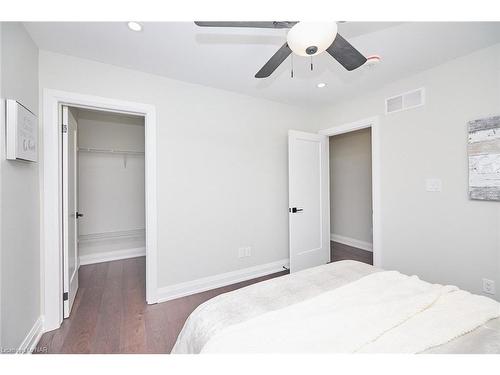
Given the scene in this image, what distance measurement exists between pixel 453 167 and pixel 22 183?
11.9 feet

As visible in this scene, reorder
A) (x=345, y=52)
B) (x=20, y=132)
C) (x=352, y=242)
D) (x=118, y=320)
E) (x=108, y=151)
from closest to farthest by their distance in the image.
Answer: (x=345, y=52)
(x=20, y=132)
(x=118, y=320)
(x=108, y=151)
(x=352, y=242)

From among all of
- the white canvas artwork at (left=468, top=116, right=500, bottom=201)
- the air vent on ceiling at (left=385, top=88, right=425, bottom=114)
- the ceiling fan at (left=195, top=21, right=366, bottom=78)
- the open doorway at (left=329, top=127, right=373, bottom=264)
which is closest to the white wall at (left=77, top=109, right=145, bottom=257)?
the ceiling fan at (left=195, top=21, right=366, bottom=78)

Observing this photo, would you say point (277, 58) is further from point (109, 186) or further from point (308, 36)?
point (109, 186)

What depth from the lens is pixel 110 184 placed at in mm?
→ 3652

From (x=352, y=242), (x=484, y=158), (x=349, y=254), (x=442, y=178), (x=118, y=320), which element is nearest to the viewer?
(x=484, y=158)

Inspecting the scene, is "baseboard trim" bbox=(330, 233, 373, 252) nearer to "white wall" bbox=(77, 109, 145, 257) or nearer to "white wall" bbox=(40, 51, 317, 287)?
"white wall" bbox=(40, 51, 317, 287)

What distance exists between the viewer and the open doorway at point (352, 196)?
404cm

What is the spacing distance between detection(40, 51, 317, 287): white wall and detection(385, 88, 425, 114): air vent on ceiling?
126 centimetres

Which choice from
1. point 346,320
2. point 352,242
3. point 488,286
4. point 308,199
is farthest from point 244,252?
point 352,242

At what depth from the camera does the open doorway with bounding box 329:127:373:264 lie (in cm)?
404

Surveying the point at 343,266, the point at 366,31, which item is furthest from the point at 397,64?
the point at 343,266

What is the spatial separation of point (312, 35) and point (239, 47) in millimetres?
1046

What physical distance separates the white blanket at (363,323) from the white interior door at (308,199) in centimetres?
176

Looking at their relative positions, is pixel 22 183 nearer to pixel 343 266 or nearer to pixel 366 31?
pixel 343 266
